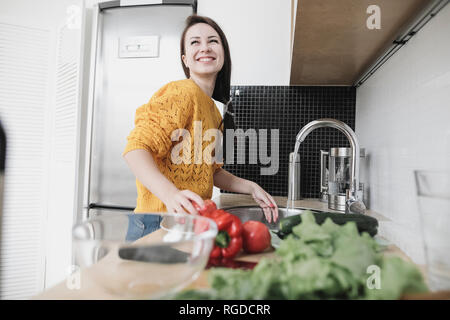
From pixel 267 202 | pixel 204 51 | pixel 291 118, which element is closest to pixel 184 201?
pixel 267 202

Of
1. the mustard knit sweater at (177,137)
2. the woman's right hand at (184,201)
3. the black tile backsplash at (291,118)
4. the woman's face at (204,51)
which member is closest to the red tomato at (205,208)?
the woman's right hand at (184,201)

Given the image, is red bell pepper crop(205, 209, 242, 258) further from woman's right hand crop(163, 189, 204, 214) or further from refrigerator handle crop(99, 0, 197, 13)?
refrigerator handle crop(99, 0, 197, 13)

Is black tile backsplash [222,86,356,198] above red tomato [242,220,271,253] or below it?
above

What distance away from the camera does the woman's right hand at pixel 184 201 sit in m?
0.64

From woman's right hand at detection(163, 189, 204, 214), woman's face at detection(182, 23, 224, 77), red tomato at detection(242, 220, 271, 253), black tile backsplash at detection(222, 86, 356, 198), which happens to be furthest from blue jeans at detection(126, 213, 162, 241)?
black tile backsplash at detection(222, 86, 356, 198)

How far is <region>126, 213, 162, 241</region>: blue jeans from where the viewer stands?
0.55 metres

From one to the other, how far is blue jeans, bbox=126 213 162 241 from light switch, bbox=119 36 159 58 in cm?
151

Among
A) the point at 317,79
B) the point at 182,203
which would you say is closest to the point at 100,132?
the point at 317,79

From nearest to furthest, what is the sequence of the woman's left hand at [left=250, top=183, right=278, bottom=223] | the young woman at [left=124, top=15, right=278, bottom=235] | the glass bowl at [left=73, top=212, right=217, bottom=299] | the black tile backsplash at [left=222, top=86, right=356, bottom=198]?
the glass bowl at [left=73, top=212, right=217, bottom=299] < the young woman at [left=124, top=15, right=278, bottom=235] < the woman's left hand at [left=250, top=183, right=278, bottom=223] < the black tile backsplash at [left=222, top=86, right=356, bottom=198]

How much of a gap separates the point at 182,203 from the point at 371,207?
3.00ft

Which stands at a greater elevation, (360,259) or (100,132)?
(100,132)

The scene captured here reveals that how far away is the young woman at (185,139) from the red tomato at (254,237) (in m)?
0.12
